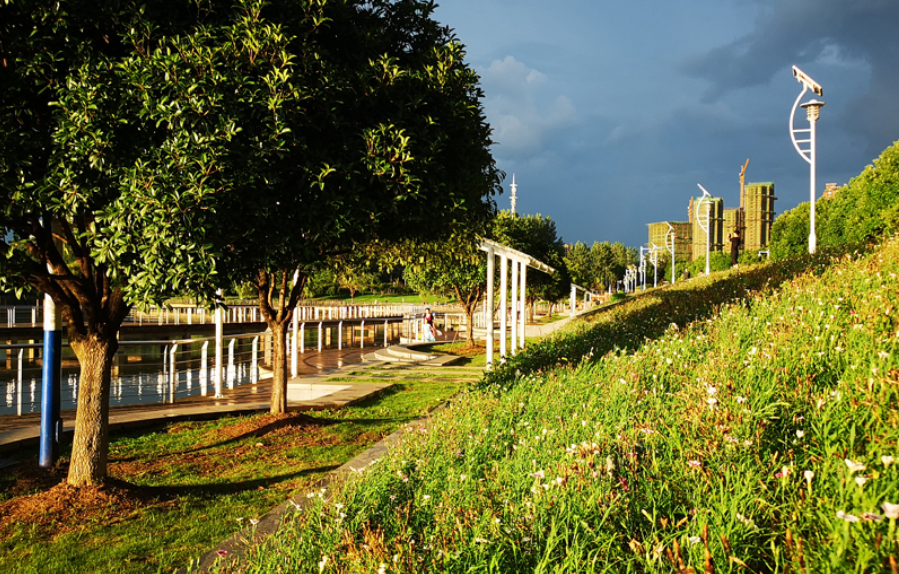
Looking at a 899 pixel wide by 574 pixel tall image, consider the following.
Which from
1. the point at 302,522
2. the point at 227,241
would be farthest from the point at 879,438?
the point at 227,241

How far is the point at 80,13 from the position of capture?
15.8ft

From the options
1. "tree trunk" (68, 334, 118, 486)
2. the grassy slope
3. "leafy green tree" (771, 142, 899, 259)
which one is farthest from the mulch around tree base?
"leafy green tree" (771, 142, 899, 259)

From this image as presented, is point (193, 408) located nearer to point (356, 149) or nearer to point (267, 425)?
point (267, 425)

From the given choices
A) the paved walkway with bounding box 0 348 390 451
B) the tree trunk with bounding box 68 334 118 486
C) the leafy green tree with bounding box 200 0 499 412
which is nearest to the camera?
the leafy green tree with bounding box 200 0 499 412

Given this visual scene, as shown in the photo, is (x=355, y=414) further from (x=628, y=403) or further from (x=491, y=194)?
(x=628, y=403)

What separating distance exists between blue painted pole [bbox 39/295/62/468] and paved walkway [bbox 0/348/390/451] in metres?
1.11

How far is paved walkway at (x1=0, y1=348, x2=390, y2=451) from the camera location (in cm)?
746

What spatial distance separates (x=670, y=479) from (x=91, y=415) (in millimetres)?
5391

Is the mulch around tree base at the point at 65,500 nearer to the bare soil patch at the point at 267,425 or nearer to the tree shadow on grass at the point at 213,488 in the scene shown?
the tree shadow on grass at the point at 213,488

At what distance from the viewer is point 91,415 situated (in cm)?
553

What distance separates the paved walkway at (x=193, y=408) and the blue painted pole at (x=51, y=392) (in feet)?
3.65

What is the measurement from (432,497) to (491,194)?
5.38 meters

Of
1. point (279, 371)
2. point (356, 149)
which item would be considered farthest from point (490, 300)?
point (356, 149)

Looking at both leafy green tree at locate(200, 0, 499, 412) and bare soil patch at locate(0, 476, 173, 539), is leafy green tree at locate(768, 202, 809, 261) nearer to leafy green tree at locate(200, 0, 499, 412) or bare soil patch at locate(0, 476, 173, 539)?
leafy green tree at locate(200, 0, 499, 412)
